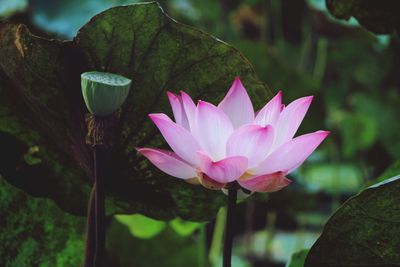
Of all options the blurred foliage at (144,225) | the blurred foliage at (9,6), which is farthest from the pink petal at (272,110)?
the blurred foliage at (9,6)

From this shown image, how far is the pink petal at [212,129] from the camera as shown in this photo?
1.36ft

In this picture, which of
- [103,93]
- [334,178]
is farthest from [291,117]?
[334,178]

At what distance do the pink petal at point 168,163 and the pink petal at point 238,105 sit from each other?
0.06 metres

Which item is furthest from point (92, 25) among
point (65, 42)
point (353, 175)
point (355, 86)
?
point (355, 86)

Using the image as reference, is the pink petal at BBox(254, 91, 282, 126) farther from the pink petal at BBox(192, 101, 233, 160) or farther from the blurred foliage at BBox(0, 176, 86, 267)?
the blurred foliage at BBox(0, 176, 86, 267)

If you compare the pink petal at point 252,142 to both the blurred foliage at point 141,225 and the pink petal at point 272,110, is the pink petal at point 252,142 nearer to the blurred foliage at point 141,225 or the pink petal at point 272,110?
the pink petal at point 272,110

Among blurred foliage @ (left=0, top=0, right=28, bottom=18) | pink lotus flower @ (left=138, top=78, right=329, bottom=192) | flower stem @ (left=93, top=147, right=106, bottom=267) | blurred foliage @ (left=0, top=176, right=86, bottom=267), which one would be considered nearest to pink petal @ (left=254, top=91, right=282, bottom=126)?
pink lotus flower @ (left=138, top=78, right=329, bottom=192)

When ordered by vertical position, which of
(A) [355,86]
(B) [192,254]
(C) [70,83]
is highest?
(A) [355,86]

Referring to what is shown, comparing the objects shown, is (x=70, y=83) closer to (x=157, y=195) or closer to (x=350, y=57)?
(x=157, y=195)

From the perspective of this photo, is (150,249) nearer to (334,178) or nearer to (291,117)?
(291,117)

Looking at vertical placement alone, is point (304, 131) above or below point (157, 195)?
above

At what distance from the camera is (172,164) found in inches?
16.5

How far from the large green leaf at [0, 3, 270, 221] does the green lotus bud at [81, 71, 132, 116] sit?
0.27ft

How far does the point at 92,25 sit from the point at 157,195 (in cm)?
14
